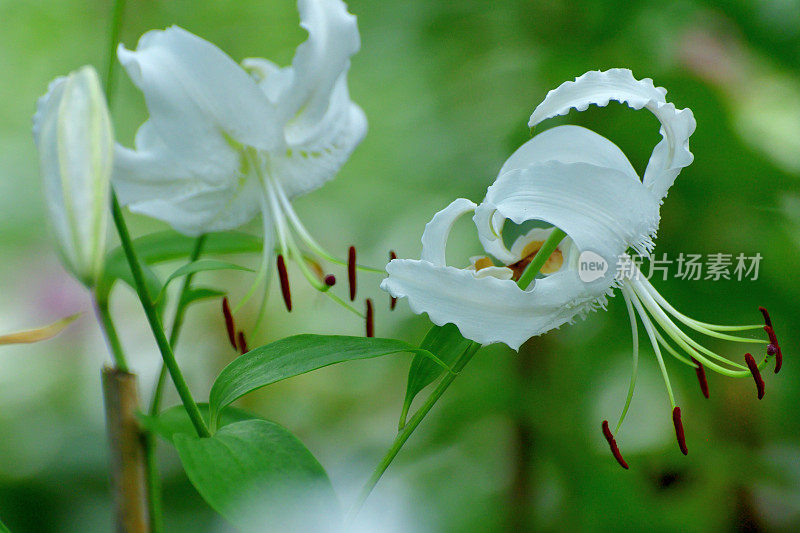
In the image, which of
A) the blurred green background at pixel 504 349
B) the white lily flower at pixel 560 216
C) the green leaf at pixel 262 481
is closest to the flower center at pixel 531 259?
the white lily flower at pixel 560 216

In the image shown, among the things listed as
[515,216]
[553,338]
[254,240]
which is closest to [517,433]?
[553,338]

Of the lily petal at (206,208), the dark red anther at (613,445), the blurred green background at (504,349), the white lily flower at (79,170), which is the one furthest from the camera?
the blurred green background at (504,349)

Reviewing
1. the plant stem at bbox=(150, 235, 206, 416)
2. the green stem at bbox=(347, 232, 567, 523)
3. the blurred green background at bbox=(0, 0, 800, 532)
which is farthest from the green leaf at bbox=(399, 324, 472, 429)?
the blurred green background at bbox=(0, 0, 800, 532)

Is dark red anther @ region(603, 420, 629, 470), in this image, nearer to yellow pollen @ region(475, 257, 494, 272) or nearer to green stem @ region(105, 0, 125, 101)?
yellow pollen @ region(475, 257, 494, 272)

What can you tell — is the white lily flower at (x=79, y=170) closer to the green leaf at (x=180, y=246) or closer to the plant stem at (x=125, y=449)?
the plant stem at (x=125, y=449)

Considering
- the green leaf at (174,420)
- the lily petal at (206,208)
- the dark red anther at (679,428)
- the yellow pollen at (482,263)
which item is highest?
the lily petal at (206,208)

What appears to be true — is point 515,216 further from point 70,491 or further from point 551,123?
point 70,491

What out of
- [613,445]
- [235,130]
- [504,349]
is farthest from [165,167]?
[504,349]
